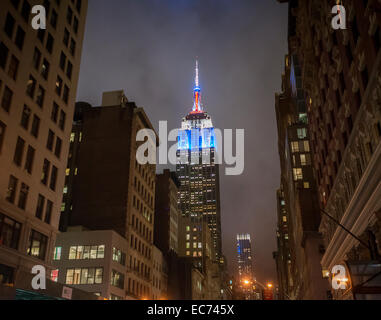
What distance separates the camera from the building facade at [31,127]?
3556cm

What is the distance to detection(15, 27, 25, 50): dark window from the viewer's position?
3850cm

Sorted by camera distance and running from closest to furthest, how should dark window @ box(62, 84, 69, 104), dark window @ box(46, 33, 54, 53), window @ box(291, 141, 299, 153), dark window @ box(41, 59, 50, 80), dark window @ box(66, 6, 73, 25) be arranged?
dark window @ box(41, 59, 50, 80) → dark window @ box(46, 33, 54, 53) → dark window @ box(62, 84, 69, 104) → dark window @ box(66, 6, 73, 25) → window @ box(291, 141, 299, 153)

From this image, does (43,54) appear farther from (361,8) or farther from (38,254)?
(361,8)

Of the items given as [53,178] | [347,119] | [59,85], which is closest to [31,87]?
[59,85]

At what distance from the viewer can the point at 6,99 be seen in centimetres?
3634

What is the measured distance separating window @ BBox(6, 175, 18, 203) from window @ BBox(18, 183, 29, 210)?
41.7 inches

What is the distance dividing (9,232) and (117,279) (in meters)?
36.5

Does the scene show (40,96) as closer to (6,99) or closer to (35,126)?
(35,126)

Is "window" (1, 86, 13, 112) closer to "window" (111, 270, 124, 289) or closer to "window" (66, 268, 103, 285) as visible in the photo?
"window" (66, 268, 103, 285)

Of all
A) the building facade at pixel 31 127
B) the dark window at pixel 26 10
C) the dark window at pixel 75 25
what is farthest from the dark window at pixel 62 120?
the dark window at pixel 75 25

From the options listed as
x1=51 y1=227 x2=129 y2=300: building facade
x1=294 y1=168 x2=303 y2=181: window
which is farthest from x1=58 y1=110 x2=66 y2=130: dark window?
x1=294 y1=168 x2=303 y2=181: window

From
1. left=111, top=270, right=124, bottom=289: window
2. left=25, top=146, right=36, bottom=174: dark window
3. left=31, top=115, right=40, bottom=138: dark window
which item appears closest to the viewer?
left=25, top=146, right=36, bottom=174: dark window
